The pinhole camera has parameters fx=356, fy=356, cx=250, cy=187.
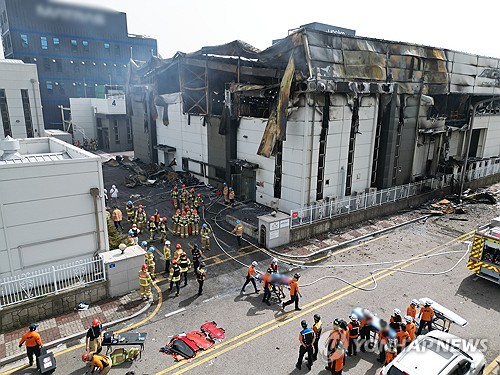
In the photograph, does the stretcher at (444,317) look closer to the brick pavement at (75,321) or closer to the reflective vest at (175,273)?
the reflective vest at (175,273)

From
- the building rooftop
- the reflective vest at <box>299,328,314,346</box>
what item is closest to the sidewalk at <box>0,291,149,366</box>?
the building rooftop

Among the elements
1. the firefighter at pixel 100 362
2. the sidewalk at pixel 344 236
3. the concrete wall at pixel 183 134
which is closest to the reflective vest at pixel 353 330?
the firefighter at pixel 100 362

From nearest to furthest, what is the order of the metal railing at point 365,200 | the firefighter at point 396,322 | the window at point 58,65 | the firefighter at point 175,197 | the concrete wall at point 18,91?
the firefighter at point 396,322
the metal railing at point 365,200
the firefighter at point 175,197
the concrete wall at point 18,91
the window at point 58,65

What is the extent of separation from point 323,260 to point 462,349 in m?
7.87

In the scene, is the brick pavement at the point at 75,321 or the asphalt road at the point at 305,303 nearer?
the asphalt road at the point at 305,303

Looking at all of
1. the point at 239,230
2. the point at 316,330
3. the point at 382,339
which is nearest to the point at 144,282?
the point at 239,230

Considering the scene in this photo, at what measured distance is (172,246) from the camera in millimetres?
17734

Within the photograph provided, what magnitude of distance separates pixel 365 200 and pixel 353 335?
12.7 meters

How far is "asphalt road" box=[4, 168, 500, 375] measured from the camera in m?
9.93

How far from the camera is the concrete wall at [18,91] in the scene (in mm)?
27391

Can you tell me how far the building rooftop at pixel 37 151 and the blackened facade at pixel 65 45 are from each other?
1473 inches

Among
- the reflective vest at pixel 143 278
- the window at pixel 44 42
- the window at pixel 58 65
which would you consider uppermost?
the window at pixel 44 42

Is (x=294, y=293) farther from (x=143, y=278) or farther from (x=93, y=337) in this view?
(x=93, y=337)

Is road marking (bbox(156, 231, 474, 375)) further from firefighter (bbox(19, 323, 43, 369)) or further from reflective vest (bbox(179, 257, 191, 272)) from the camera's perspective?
reflective vest (bbox(179, 257, 191, 272))
